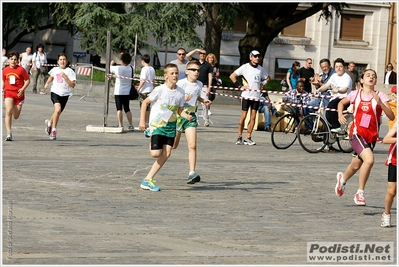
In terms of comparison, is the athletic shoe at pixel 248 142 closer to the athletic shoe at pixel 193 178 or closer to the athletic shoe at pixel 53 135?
the athletic shoe at pixel 53 135

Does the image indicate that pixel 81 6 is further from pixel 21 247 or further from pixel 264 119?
pixel 21 247

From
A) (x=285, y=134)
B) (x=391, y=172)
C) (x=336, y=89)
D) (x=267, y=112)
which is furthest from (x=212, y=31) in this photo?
(x=391, y=172)

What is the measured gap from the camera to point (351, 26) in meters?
60.6

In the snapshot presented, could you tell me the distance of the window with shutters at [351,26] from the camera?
6031 cm

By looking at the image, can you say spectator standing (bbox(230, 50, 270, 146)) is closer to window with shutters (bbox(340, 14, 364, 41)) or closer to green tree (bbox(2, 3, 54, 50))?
green tree (bbox(2, 3, 54, 50))

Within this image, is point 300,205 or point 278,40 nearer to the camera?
point 300,205

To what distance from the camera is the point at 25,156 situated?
15078 millimetres

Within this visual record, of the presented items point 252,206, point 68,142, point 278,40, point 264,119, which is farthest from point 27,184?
point 278,40

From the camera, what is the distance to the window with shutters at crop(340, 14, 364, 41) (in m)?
60.3

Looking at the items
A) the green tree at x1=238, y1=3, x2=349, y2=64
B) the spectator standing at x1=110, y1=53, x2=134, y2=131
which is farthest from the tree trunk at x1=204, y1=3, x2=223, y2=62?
the spectator standing at x1=110, y1=53, x2=134, y2=131

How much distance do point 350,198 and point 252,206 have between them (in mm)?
1657

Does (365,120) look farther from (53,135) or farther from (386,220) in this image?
(53,135)

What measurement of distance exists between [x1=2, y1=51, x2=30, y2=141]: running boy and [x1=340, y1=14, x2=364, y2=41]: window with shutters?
146 feet

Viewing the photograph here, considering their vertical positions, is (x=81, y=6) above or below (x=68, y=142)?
above
